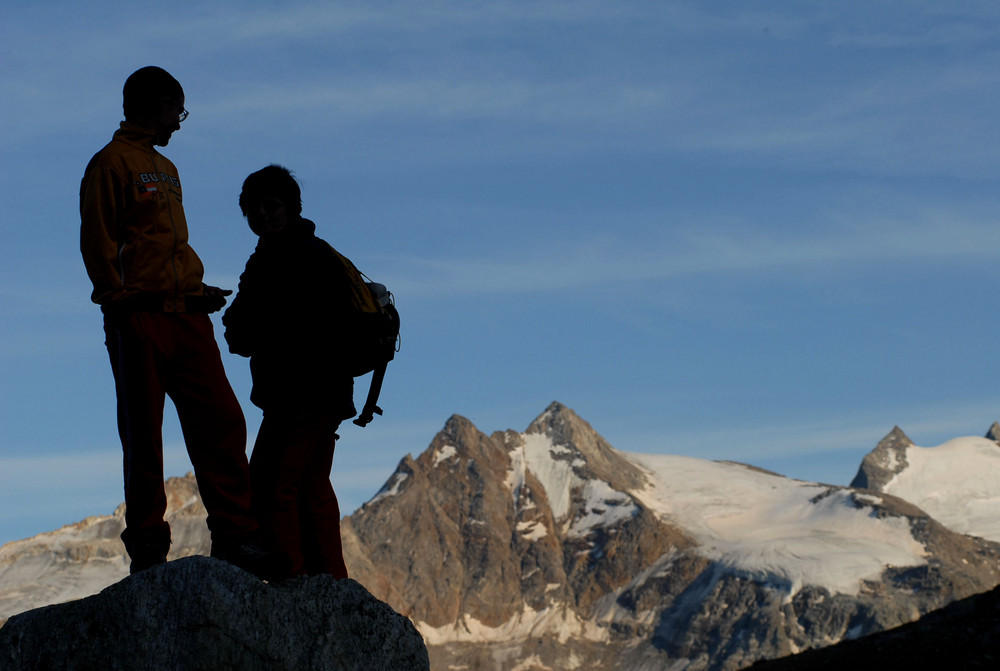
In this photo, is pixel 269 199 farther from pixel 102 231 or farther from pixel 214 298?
pixel 102 231

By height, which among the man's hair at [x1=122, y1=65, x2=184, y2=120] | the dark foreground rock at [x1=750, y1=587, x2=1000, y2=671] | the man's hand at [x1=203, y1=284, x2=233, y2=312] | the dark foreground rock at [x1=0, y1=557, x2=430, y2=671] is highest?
the man's hair at [x1=122, y1=65, x2=184, y2=120]

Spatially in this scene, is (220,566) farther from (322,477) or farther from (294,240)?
(294,240)

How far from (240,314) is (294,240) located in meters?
0.73

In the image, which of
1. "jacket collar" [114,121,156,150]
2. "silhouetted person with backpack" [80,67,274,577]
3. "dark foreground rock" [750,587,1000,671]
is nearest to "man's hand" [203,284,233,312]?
"silhouetted person with backpack" [80,67,274,577]

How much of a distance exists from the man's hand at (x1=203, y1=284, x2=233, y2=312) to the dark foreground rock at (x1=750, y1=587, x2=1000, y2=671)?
17.4 metres

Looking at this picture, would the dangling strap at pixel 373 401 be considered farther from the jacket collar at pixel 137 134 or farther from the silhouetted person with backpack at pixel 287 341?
the jacket collar at pixel 137 134

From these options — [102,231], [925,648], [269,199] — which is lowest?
[925,648]

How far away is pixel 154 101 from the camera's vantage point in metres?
9.80

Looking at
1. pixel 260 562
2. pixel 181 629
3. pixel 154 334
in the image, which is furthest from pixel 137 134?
pixel 181 629

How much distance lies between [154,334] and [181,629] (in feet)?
7.41

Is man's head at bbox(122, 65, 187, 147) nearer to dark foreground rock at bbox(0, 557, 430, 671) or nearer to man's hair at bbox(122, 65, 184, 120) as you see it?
man's hair at bbox(122, 65, 184, 120)

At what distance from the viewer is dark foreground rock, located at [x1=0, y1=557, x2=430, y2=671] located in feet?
27.6

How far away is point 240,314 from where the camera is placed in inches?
401

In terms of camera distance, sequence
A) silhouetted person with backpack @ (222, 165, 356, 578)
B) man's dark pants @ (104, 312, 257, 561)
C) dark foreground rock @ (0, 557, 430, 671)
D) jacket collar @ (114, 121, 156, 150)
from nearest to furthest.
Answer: dark foreground rock @ (0, 557, 430, 671) → man's dark pants @ (104, 312, 257, 561) → jacket collar @ (114, 121, 156, 150) → silhouetted person with backpack @ (222, 165, 356, 578)
